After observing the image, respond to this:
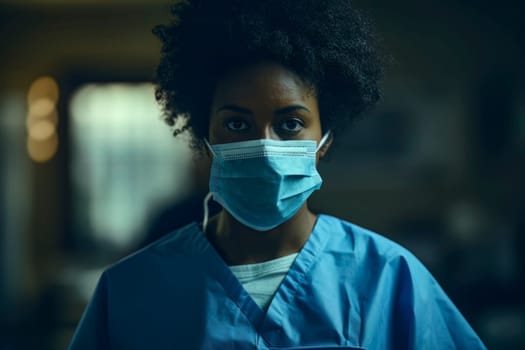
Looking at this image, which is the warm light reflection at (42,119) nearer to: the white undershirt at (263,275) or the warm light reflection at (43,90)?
the warm light reflection at (43,90)

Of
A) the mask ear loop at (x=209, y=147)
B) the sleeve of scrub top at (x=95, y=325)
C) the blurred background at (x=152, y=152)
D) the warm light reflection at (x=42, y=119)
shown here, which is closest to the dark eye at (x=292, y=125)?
the mask ear loop at (x=209, y=147)

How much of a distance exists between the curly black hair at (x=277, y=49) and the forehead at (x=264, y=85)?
0.05 ft

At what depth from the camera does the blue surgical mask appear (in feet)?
3.04

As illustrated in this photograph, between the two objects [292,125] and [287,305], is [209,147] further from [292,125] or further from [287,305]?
[287,305]

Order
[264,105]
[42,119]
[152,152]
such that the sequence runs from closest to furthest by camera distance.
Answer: [264,105] → [42,119] → [152,152]

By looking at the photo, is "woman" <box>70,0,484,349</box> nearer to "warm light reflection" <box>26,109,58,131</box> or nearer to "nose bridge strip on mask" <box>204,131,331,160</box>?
"nose bridge strip on mask" <box>204,131,331,160</box>

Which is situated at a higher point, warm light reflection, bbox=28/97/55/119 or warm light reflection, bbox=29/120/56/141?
warm light reflection, bbox=28/97/55/119

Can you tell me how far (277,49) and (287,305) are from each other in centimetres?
44

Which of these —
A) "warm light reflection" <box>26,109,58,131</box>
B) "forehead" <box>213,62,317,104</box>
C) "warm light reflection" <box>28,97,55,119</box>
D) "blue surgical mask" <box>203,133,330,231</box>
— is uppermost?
"warm light reflection" <box>28,97,55,119</box>

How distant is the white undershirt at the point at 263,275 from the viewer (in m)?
0.95

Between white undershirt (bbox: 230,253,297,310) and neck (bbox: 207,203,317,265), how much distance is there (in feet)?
0.04

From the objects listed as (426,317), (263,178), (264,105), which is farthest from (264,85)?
(426,317)

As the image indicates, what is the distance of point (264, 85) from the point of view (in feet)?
2.98

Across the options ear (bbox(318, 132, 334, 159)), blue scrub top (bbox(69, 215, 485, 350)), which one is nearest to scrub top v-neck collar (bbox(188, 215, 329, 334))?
blue scrub top (bbox(69, 215, 485, 350))
